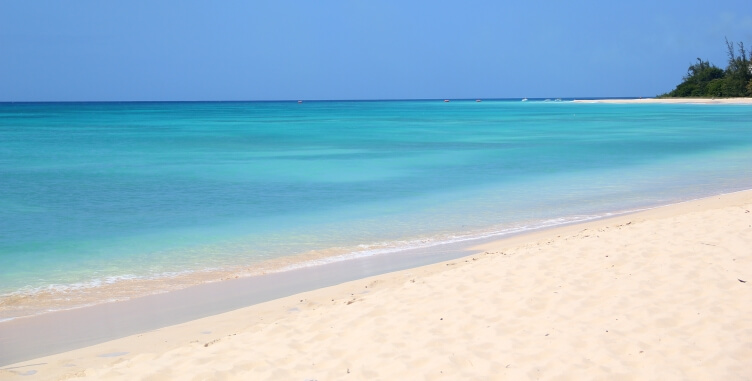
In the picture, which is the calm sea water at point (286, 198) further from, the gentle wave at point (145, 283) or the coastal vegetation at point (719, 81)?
the coastal vegetation at point (719, 81)

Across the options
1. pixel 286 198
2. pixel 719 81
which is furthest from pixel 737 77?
pixel 286 198

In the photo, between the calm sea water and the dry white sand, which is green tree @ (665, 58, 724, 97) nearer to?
the calm sea water

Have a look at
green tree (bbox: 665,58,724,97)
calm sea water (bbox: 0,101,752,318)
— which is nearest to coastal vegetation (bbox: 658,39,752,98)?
green tree (bbox: 665,58,724,97)

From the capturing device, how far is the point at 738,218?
28.7 feet

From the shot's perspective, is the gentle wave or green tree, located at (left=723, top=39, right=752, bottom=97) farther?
green tree, located at (left=723, top=39, right=752, bottom=97)

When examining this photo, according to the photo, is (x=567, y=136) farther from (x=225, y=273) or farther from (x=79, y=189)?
(x=225, y=273)

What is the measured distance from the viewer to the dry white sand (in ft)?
14.0

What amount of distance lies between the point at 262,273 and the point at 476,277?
8.70ft

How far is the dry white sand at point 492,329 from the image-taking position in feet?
14.0

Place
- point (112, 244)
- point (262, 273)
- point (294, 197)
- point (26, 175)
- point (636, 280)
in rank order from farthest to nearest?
point (26, 175) → point (294, 197) → point (112, 244) → point (262, 273) → point (636, 280)

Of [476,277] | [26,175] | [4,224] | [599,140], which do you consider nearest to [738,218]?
[476,277]

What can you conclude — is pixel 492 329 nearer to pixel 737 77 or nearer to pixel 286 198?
pixel 286 198

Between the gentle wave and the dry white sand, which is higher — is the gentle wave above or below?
below

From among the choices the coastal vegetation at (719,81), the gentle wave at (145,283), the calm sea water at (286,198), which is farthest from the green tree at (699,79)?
the gentle wave at (145,283)
